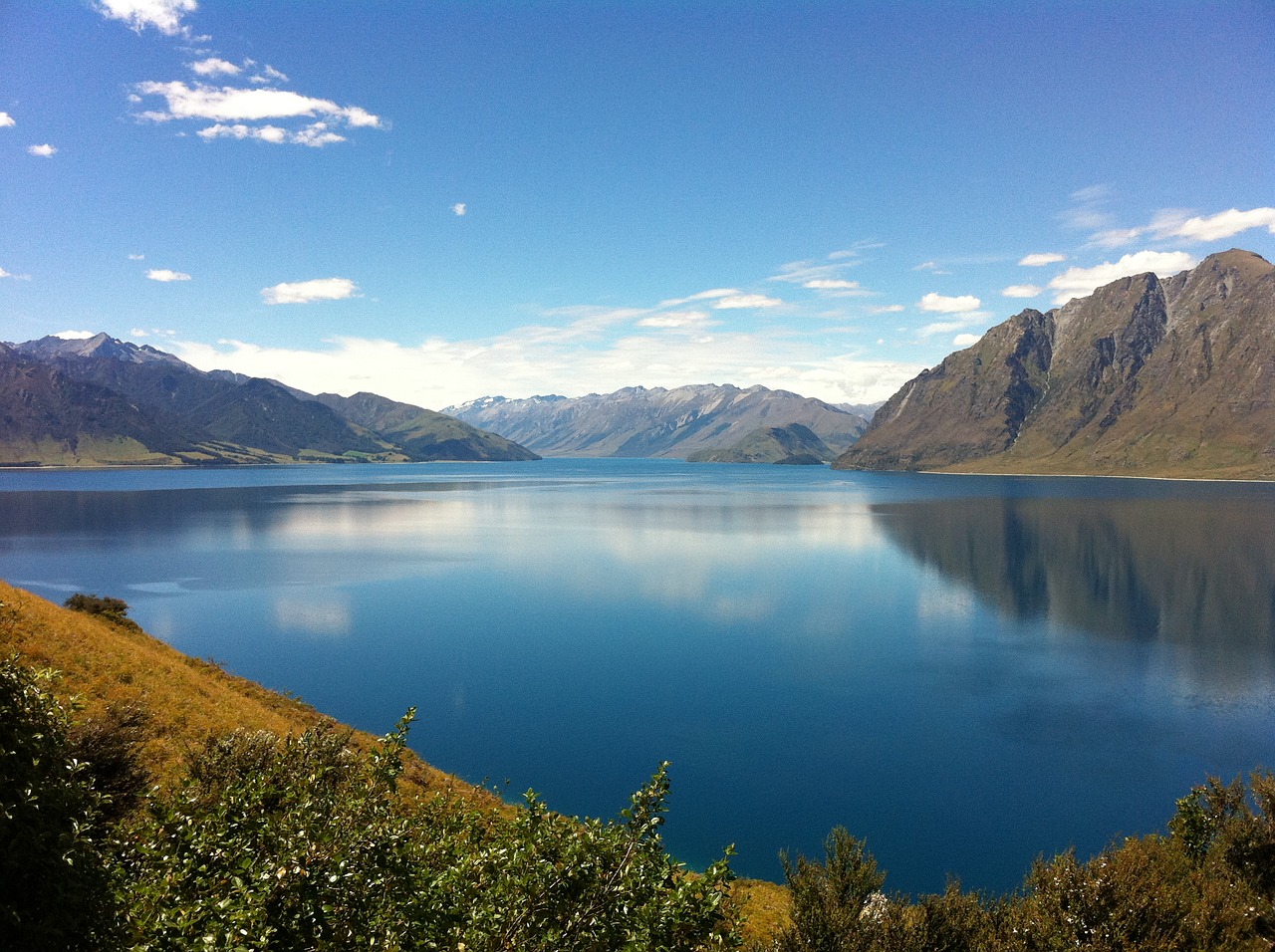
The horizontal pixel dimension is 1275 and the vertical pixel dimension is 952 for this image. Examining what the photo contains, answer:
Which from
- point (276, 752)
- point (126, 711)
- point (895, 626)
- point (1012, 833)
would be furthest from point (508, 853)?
point (895, 626)

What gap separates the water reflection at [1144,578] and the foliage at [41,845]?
9037 cm

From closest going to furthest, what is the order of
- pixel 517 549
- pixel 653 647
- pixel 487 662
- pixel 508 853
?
pixel 508 853, pixel 487 662, pixel 653 647, pixel 517 549

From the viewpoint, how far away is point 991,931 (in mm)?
23609

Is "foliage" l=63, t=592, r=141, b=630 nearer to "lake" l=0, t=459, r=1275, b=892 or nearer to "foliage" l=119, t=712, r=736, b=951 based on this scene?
"lake" l=0, t=459, r=1275, b=892

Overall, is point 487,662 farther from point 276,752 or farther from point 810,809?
point 276,752

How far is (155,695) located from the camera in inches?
1417

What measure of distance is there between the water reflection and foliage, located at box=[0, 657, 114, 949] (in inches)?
3558

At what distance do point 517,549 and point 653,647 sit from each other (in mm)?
77800

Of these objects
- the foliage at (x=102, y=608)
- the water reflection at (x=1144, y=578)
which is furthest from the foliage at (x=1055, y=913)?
the foliage at (x=102, y=608)

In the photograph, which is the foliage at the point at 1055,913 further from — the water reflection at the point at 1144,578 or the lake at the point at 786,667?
the water reflection at the point at 1144,578

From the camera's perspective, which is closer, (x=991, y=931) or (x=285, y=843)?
(x=285, y=843)

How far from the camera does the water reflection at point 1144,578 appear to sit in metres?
85.9

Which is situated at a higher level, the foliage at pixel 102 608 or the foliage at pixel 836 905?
the foliage at pixel 102 608

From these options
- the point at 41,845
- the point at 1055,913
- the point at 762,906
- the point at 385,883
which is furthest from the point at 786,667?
the point at 41,845
